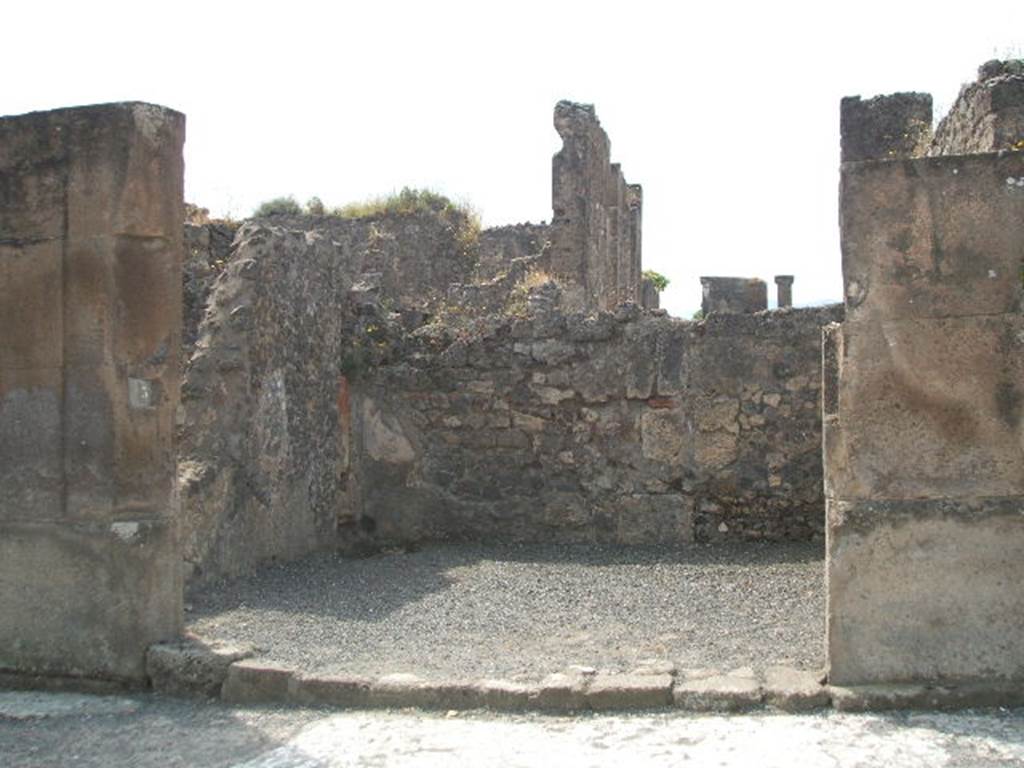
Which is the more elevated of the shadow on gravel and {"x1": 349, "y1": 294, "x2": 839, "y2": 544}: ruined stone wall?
{"x1": 349, "y1": 294, "x2": 839, "y2": 544}: ruined stone wall

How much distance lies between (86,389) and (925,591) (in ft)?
12.3

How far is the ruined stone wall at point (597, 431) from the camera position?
28.6 ft

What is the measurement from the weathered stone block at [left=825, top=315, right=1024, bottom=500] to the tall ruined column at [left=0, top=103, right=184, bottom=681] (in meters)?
3.09

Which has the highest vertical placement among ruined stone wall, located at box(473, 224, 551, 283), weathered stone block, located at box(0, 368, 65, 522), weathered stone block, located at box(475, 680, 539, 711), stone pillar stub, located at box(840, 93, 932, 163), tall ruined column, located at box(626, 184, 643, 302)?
tall ruined column, located at box(626, 184, 643, 302)

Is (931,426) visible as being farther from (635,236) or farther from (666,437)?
(635,236)

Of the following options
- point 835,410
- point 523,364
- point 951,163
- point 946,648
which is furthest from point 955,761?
point 523,364

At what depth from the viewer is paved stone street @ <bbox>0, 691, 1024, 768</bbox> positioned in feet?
12.7

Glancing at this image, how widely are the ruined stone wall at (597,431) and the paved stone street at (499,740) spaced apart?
4578 mm

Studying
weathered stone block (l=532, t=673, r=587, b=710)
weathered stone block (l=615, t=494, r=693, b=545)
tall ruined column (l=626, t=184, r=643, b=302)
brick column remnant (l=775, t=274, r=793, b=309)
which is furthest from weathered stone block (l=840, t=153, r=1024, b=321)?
brick column remnant (l=775, t=274, r=793, b=309)

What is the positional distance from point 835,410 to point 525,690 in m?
1.70

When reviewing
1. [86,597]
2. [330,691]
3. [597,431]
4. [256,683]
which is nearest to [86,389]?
[86,597]

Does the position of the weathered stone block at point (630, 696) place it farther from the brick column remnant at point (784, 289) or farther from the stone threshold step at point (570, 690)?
the brick column remnant at point (784, 289)

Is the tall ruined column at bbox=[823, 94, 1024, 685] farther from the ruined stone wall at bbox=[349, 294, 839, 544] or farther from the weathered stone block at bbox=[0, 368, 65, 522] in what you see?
the ruined stone wall at bbox=[349, 294, 839, 544]

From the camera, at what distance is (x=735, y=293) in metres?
12.5
